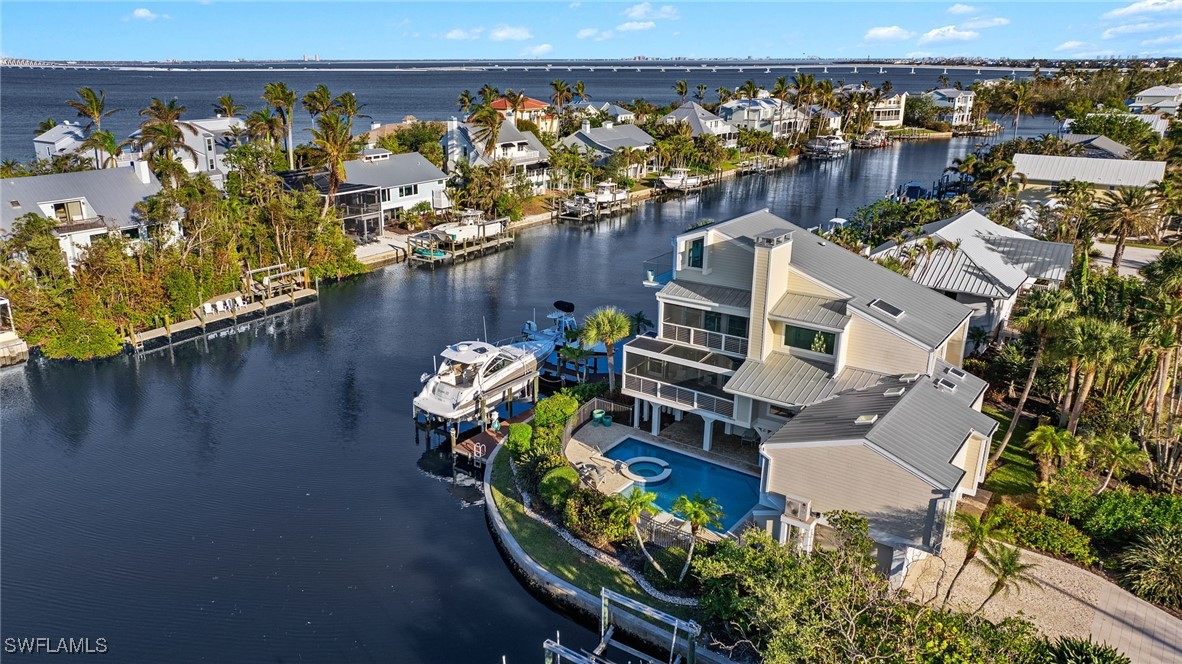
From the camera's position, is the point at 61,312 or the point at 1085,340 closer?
the point at 1085,340

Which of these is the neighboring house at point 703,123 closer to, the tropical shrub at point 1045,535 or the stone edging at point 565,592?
the tropical shrub at point 1045,535

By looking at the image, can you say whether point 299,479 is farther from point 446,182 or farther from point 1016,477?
point 446,182

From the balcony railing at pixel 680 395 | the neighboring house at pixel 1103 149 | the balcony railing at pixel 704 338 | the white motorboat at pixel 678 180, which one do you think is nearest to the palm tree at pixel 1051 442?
the balcony railing at pixel 680 395

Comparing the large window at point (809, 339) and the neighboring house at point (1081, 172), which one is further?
the neighboring house at point (1081, 172)

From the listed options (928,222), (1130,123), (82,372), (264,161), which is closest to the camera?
(82,372)

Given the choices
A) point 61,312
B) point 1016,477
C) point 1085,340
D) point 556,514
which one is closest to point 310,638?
point 556,514

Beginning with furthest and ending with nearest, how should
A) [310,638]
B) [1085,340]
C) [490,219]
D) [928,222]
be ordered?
[490,219] → [928,222] → [1085,340] → [310,638]

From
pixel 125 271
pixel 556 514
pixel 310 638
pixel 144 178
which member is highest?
pixel 144 178
